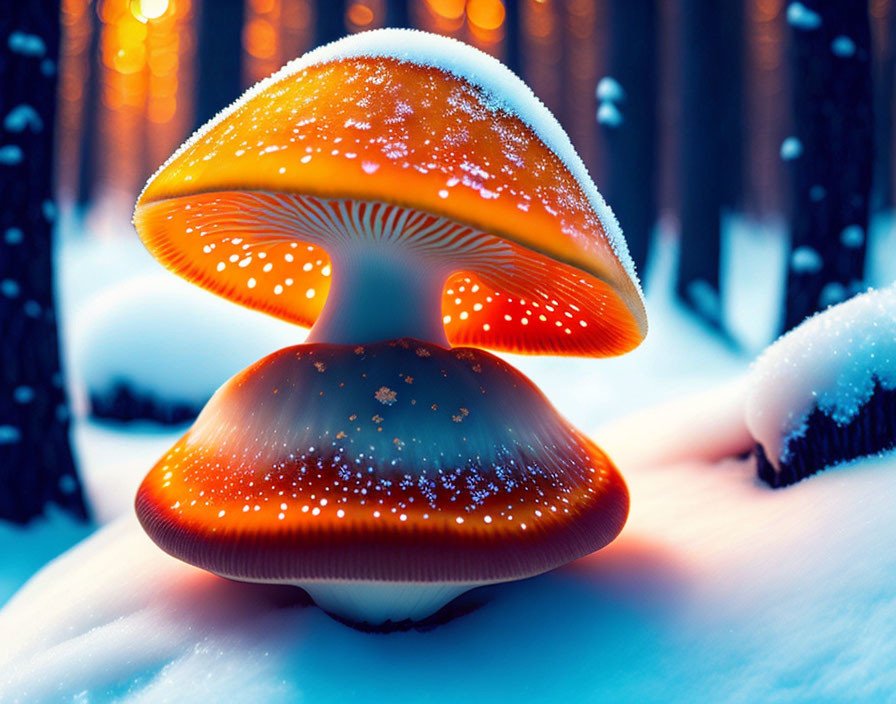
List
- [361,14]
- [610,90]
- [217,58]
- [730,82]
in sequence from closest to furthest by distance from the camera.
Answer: [610,90] < [730,82] < [217,58] < [361,14]

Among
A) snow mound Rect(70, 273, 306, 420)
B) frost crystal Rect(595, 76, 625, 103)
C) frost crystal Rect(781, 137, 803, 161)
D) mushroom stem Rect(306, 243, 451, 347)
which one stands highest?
frost crystal Rect(595, 76, 625, 103)

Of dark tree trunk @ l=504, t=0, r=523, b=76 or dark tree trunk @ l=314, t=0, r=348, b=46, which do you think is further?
dark tree trunk @ l=504, t=0, r=523, b=76

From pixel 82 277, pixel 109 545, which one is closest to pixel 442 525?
pixel 109 545

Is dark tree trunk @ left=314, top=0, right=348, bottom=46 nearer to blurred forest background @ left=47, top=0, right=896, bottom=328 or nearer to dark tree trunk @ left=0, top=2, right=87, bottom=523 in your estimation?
blurred forest background @ left=47, top=0, right=896, bottom=328

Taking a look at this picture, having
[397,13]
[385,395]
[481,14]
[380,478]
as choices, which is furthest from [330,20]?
[481,14]

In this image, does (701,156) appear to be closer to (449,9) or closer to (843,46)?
(843,46)

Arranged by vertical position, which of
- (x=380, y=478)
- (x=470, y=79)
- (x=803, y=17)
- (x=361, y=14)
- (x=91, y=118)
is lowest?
(x=91, y=118)

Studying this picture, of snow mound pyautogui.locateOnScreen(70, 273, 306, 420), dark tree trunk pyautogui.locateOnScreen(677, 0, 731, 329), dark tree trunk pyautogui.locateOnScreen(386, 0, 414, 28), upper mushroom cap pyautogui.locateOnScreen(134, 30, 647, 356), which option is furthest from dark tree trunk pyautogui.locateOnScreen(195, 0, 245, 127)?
upper mushroom cap pyautogui.locateOnScreen(134, 30, 647, 356)

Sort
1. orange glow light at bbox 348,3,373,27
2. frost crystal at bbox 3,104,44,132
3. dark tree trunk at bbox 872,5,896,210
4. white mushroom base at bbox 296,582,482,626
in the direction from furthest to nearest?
1. orange glow light at bbox 348,3,373,27
2. dark tree trunk at bbox 872,5,896,210
3. frost crystal at bbox 3,104,44,132
4. white mushroom base at bbox 296,582,482,626
